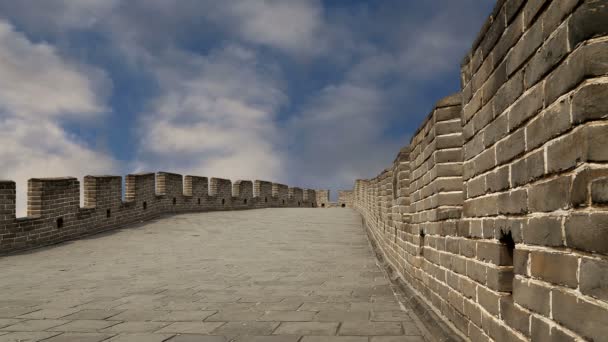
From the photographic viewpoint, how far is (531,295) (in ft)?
6.98

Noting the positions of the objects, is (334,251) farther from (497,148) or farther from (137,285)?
(497,148)

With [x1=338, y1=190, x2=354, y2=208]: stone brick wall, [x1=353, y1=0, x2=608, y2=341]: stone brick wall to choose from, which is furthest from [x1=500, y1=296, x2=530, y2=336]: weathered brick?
[x1=338, y1=190, x2=354, y2=208]: stone brick wall

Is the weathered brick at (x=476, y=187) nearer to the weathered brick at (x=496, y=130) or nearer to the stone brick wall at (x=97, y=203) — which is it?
the weathered brick at (x=496, y=130)

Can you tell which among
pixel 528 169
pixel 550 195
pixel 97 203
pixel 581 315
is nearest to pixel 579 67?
pixel 550 195

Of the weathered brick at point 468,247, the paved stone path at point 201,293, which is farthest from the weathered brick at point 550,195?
the paved stone path at point 201,293

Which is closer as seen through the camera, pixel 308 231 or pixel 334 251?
pixel 334 251

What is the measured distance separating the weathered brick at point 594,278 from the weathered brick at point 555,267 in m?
0.06

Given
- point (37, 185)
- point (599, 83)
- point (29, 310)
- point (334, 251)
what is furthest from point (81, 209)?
point (599, 83)

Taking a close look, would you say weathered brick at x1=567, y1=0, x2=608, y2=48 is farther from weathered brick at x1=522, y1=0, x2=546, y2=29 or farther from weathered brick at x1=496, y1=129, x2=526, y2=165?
weathered brick at x1=496, y1=129, x2=526, y2=165

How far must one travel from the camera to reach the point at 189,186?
21.1 meters

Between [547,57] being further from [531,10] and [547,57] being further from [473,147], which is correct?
[473,147]

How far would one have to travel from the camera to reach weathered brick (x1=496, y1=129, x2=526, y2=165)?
7.48ft

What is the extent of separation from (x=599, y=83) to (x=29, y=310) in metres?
5.98

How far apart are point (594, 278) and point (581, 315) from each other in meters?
0.17
